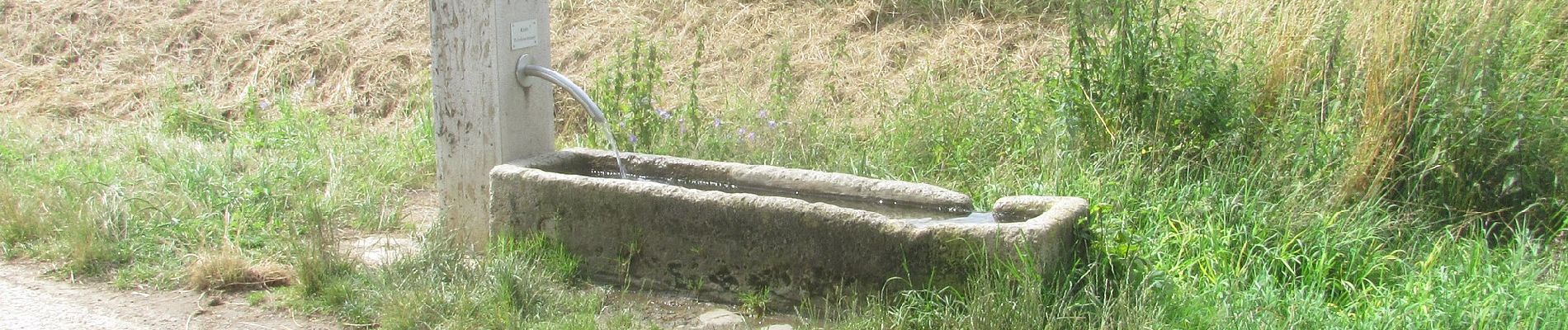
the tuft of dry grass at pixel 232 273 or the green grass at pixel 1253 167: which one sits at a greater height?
the green grass at pixel 1253 167

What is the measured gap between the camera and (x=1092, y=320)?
400 cm

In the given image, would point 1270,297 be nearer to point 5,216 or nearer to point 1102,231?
point 1102,231

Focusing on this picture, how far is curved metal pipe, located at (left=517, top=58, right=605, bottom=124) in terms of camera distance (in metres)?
4.77

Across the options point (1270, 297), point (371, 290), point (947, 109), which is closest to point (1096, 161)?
point (947, 109)

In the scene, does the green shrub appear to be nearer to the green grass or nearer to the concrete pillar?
the green grass

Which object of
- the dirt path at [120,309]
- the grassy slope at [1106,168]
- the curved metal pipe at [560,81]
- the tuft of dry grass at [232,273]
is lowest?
the dirt path at [120,309]

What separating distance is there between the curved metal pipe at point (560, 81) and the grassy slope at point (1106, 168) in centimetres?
50

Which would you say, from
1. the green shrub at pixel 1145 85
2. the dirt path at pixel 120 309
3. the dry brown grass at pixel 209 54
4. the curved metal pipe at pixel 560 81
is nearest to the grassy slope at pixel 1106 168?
the green shrub at pixel 1145 85

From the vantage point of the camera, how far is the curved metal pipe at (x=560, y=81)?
4.77 metres

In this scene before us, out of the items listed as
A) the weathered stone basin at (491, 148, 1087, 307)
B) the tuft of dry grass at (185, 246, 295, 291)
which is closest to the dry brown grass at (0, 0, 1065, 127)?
the weathered stone basin at (491, 148, 1087, 307)

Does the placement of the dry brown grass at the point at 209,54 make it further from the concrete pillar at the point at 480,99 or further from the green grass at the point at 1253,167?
the concrete pillar at the point at 480,99

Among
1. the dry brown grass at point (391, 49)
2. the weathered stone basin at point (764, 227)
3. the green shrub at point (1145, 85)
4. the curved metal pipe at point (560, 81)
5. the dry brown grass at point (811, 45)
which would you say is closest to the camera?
the weathered stone basin at point (764, 227)

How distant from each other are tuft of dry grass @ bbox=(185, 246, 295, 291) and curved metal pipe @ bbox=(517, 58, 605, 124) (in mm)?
1033

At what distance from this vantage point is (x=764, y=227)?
4.34m
